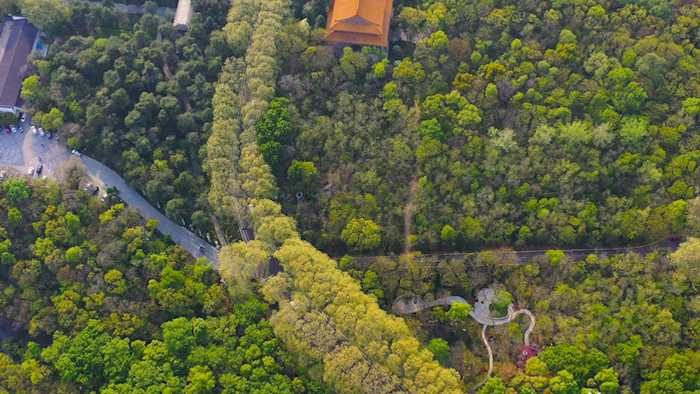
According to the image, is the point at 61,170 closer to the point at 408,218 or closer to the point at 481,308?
the point at 408,218

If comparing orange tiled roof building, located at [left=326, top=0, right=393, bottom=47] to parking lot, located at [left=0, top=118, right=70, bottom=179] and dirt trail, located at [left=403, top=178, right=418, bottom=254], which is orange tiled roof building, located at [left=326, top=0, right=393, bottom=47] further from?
parking lot, located at [left=0, top=118, right=70, bottom=179]

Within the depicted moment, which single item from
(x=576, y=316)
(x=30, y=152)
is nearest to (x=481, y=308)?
(x=576, y=316)

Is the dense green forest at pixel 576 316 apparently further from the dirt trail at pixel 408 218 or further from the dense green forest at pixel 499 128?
the dense green forest at pixel 499 128

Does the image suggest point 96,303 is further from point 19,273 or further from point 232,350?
point 232,350

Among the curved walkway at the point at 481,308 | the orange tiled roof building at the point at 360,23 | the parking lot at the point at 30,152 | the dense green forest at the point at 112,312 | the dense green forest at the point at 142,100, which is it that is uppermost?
the orange tiled roof building at the point at 360,23

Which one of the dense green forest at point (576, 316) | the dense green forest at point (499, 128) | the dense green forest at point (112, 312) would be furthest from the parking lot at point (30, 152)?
the dense green forest at point (576, 316)

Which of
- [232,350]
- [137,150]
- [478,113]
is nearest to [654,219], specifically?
[478,113]
